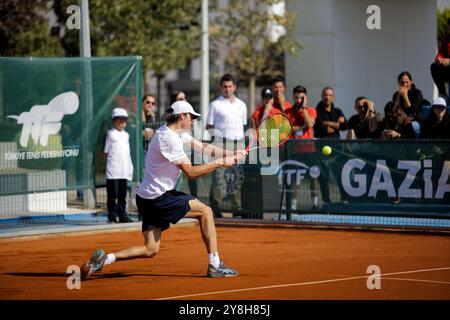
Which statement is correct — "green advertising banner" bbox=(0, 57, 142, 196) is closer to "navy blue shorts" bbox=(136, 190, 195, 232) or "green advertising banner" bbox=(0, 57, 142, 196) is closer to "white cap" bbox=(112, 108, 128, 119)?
"white cap" bbox=(112, 108, 128, 119)

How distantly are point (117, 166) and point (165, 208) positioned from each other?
5.25m

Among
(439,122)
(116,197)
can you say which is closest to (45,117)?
(116,197)

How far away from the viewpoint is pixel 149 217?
11.0m

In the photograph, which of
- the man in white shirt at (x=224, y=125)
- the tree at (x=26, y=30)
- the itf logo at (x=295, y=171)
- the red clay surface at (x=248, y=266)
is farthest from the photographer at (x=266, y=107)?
the tree at (x=26, y=30)

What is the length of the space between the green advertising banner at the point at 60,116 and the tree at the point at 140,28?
11.6 m

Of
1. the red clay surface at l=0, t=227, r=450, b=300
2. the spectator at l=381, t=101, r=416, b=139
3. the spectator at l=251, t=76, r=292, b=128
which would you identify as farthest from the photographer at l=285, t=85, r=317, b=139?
the red clay surface at l=0, t=227, r=450, b=300

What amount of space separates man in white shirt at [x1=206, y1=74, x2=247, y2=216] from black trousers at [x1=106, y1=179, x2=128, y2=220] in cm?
163

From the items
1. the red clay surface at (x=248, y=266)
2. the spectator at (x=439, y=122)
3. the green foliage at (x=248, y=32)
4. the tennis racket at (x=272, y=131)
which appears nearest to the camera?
the red clay surface at (x=248, y=266)

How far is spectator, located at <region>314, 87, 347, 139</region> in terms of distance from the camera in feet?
56.0

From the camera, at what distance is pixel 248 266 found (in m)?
11.9

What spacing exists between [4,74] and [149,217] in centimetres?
493

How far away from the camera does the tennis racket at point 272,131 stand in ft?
37.9

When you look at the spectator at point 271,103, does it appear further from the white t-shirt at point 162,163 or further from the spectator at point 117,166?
the white t-shirt at point 162,163
